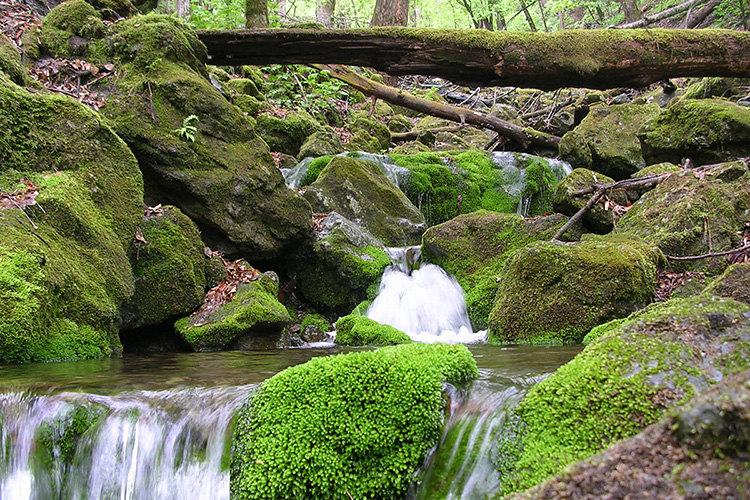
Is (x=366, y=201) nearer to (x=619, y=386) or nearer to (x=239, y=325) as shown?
(x=239, y=325)

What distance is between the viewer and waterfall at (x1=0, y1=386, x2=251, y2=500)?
10.0 ft

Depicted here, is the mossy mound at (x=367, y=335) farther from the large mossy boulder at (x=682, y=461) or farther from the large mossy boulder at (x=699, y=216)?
the large mossy boulder at (x=682, y=461)

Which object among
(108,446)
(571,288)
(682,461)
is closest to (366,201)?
(571,288)

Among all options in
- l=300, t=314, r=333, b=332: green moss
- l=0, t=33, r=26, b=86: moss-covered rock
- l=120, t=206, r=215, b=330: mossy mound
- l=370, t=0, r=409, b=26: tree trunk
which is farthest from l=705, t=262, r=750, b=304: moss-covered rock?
l=370, t=0, r=409, b=26: tree trunk

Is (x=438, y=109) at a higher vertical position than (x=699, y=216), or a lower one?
higher

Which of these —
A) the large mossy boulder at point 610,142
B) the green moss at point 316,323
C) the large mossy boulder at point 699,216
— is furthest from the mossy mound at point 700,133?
the green moss at point 316,323

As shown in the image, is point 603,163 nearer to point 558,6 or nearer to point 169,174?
point 169,174

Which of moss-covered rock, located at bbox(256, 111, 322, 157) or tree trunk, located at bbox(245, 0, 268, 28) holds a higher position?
tree trunk, located at bbox(245, 0, 268, 28)

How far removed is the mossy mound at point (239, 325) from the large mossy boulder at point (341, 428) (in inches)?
137

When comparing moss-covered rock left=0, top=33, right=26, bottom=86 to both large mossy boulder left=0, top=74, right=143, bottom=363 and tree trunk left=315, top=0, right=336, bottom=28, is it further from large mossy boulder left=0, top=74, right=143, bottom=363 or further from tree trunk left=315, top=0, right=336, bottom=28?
tree trunk left=315, top=0, right=336, bottom=28

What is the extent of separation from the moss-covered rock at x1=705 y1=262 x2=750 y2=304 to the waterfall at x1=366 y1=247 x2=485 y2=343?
3794 mm

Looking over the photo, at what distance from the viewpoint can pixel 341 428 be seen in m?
2.64

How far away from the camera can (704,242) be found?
21.9ft

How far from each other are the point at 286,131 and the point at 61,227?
847 centimetres
